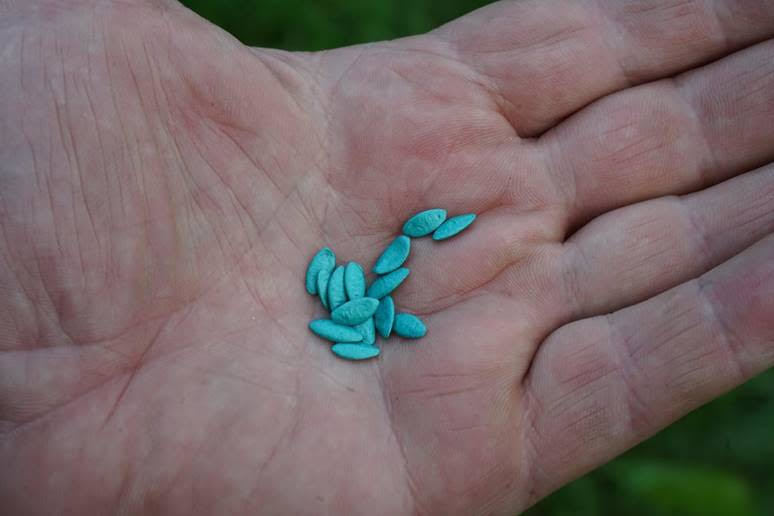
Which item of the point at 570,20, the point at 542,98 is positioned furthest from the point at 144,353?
the point at 570,20

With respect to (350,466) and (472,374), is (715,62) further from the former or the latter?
(350,466)

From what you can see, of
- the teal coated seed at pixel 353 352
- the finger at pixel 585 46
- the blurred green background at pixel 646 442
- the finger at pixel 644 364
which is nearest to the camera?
the finger at pixel 644 364

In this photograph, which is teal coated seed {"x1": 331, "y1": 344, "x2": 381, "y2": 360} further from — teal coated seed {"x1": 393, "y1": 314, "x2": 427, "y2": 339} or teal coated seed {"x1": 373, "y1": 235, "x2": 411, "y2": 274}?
teal coated seed {"x1": 373, "y1": 235, "x2": 411, "y2": 274}

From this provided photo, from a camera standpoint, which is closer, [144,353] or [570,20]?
[144,353]

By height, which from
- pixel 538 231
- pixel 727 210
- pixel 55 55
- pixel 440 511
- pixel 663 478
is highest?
pixel 55 55

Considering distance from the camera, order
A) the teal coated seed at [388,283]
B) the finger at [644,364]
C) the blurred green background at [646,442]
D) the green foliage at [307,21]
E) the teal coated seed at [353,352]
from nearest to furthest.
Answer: the finger at [644,364], the teal coated seed at [353,352], the teal coated seed at [388,283], the blurred green background at [646,442], the green foliage at [307,21]

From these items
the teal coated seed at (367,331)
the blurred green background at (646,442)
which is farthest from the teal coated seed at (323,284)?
the blurred green background at (646,442)

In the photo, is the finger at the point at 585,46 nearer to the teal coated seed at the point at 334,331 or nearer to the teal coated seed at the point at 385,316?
the teal coated seed at the point at 385,316

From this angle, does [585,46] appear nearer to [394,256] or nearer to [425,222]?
[425,222]
